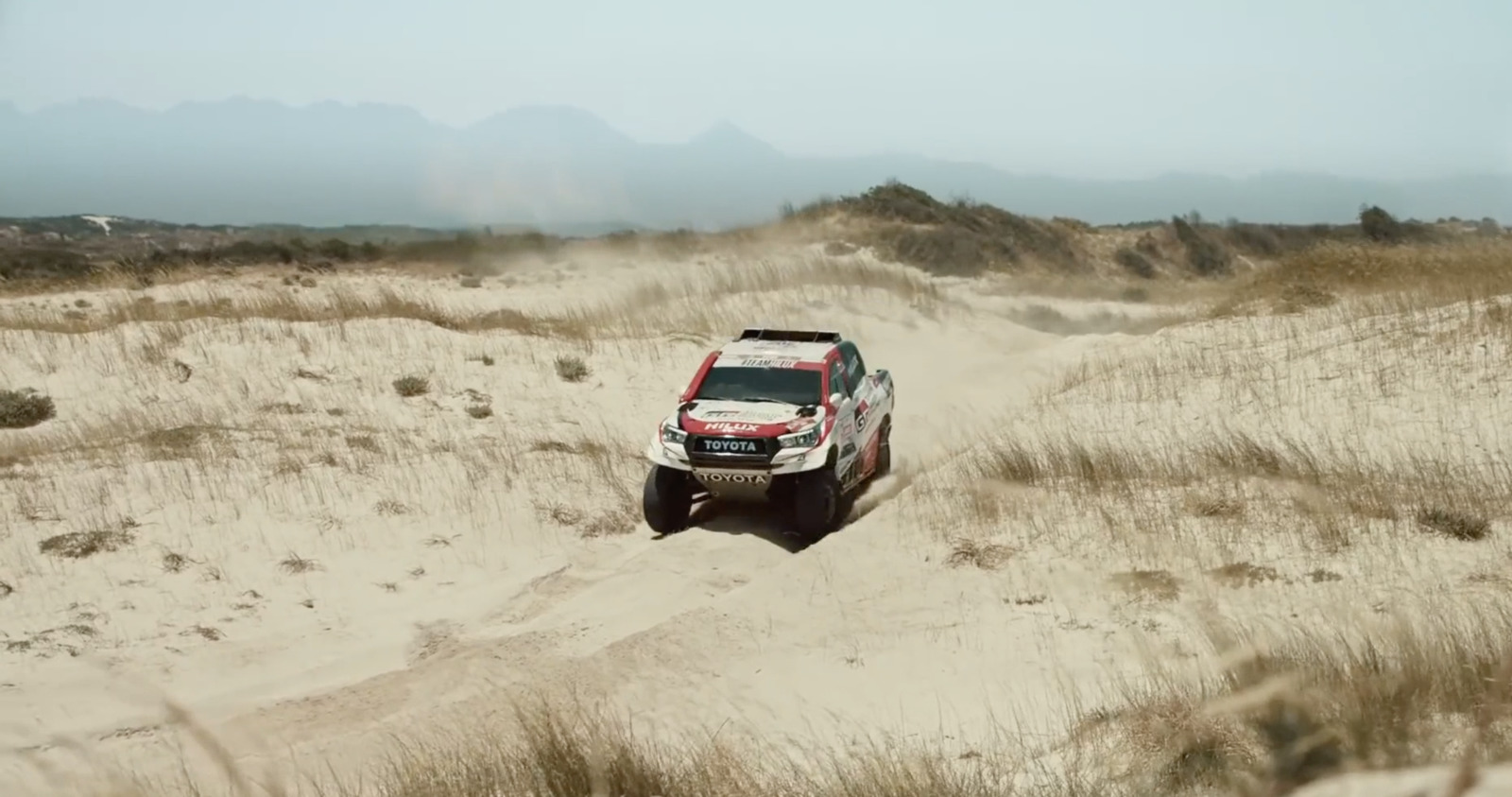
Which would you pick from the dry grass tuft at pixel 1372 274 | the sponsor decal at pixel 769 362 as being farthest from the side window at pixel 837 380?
the dry grass tuft at pixel 1372 274

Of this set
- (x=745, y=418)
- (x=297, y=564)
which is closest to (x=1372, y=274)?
(x=745, y=418)

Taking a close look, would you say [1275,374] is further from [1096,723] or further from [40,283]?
[40,283]

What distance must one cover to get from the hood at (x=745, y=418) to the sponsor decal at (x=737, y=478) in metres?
0.42

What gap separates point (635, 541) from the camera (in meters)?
13.9

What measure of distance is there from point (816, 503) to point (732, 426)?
117 cm

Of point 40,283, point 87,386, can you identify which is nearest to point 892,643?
point 87,386

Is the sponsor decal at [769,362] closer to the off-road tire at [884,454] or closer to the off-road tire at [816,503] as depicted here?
the off-road tire at [816,503]

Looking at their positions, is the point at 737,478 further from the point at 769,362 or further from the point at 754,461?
the point at 769,362

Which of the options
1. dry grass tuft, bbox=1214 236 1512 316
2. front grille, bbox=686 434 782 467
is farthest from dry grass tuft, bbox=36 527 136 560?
dry grass tuft, bbox=1214 236 1512 316

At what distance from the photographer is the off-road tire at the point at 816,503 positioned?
1291 centimetres

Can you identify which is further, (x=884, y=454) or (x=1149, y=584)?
(x=884, y=454)

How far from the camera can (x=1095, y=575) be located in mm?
10992

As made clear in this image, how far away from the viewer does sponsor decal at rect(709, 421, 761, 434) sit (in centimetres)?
1297

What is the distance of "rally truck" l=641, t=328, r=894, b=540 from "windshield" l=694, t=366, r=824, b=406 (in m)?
0.01
